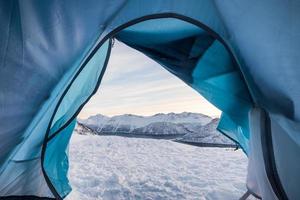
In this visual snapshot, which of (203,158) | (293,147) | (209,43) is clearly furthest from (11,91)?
(203,158)

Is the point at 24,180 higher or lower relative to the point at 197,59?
lower

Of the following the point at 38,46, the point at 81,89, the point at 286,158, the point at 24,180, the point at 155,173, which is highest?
the point at 38,46

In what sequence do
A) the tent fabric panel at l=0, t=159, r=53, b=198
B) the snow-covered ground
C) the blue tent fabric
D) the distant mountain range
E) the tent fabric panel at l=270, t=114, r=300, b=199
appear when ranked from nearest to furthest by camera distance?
1. the blue tent fabric
2. the tent fabric panel at l=270, t=114, r=300, b=199
3. the tent fabric panel at l=0, t=159, r=53, b=198
4. the snow-covered ground
5. the distant mountain range

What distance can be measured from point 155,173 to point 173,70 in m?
2.07

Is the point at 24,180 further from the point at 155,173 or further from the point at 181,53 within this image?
the point at 155,173

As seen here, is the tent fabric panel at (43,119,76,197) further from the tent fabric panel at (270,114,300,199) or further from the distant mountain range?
the distant mountain range

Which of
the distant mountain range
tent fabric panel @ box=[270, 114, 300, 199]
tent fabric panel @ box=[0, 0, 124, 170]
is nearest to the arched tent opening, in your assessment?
tent fabric panel @ box=[0, 0, 124, 170]

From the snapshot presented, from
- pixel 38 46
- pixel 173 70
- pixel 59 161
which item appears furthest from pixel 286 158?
pixel 59 161

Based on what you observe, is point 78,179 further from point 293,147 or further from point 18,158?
point 293,147

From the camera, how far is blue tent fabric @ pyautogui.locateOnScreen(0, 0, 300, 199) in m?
1.19

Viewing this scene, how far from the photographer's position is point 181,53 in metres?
2.03

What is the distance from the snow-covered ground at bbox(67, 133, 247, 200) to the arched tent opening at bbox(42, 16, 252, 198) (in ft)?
2.38

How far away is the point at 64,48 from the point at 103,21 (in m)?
0.25

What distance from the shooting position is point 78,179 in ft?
11.5
